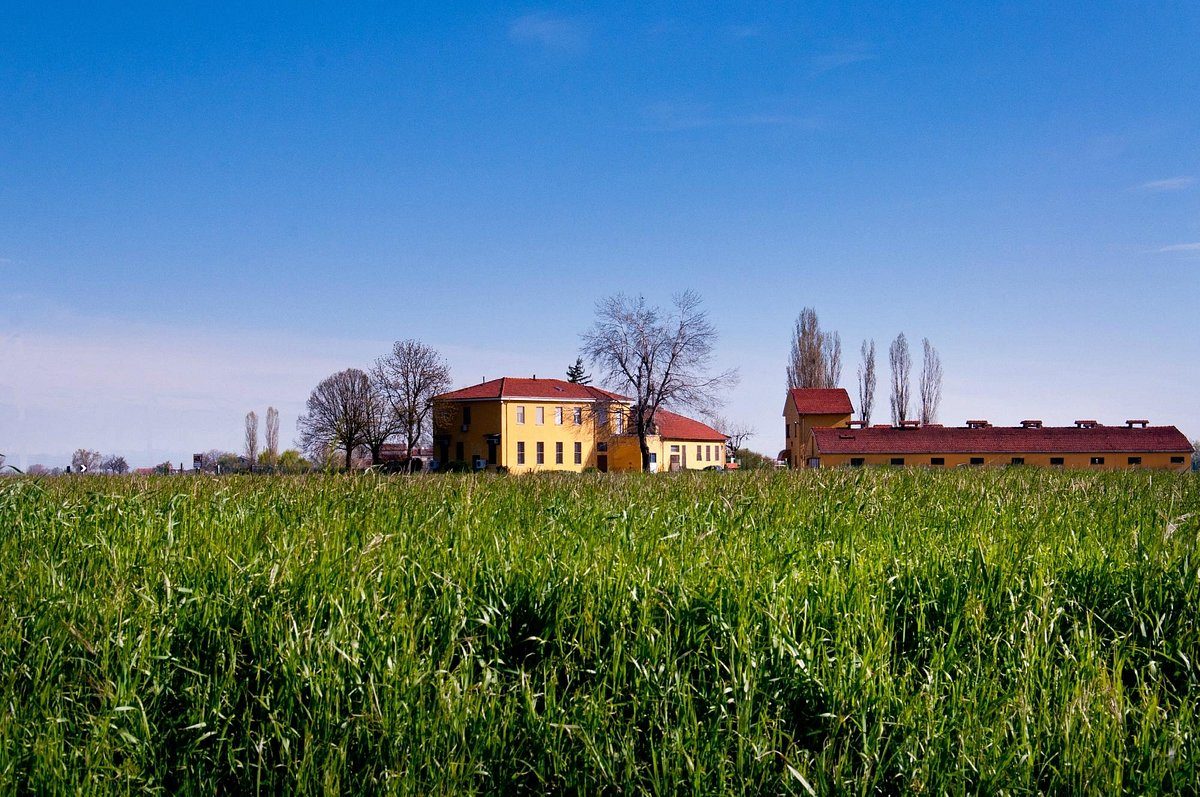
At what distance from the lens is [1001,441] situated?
56.8 m

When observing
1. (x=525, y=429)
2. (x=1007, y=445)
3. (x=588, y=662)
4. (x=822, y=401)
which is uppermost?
(x=822, y=401)

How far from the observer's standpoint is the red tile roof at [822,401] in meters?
64.9

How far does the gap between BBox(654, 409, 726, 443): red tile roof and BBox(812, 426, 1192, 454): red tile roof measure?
76.9ft

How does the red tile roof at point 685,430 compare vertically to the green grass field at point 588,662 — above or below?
above

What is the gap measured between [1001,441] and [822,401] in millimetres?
13453

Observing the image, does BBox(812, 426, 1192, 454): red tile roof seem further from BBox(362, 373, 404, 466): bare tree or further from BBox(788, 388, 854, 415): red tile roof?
BBox(362, 373, 404, 466): bare tree

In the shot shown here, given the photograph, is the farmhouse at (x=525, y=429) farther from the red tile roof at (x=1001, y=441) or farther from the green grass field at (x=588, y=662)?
the green grass field at (x=588, y=662)

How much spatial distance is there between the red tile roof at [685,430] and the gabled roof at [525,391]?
26.3 ft

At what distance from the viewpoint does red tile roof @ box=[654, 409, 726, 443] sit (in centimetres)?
8062

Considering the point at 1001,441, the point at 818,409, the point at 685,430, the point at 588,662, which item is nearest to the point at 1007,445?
the point at 1001,441

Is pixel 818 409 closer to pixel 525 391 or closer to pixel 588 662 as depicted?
pixel 525 391

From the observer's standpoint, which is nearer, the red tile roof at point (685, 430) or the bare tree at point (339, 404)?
the bare tree at point (339, 404)

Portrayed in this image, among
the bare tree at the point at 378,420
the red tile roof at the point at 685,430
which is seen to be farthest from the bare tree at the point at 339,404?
the red tile roof at the point at 685,430

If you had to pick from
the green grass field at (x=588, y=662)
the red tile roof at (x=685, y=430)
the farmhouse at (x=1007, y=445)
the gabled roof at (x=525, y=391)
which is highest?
the gabled roof at (x=525, y=391)
